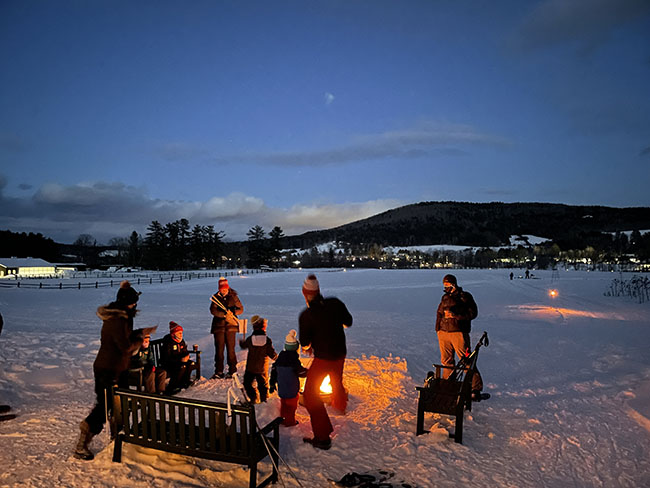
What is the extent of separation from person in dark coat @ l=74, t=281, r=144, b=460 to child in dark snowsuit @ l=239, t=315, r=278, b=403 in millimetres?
1762

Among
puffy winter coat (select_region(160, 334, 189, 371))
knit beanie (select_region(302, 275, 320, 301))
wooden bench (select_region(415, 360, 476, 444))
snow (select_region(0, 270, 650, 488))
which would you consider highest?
knit beanie (select_region(302, 275, 320, 301))

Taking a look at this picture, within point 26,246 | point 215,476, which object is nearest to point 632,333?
point 215,476

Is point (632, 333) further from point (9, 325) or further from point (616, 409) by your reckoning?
point (9, 325)

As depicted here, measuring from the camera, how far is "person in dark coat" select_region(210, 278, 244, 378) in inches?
291

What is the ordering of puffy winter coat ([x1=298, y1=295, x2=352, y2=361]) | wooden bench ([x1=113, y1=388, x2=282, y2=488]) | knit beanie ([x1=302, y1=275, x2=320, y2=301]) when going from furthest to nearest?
knit beanie ([x1=302, y1=275, x2=320, y2=301]) → puffy winter coat ([x1=298, y1=295, x2=352, y2=361]) → wooden bench ([x1=113, y1=388, x2=282, y2=488])

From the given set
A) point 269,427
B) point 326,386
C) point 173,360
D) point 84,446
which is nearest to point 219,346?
point 173,360

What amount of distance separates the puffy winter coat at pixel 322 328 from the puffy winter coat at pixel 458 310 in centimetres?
221

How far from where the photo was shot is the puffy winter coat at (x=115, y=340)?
4547 millimetres

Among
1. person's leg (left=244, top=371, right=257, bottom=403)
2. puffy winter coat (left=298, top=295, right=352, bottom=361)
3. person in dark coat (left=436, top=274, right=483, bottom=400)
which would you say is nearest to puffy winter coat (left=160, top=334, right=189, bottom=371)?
person's leg (left=244, top=371, right=257, bottom=403)

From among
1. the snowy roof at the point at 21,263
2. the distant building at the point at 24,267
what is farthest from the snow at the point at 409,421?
the snowy roof at the point at 21,263

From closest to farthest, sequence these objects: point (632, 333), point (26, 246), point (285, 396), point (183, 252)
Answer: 1. point (285, 396)
2. point (632, 333)
3. point (183, 252)
4. point (26, 246)

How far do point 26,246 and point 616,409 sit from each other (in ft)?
382

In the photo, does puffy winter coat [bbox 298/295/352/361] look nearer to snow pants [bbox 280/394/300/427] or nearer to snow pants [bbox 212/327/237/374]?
snow pants [bbox 280/394/300/427]

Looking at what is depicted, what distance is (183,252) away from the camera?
8988 centimetres
